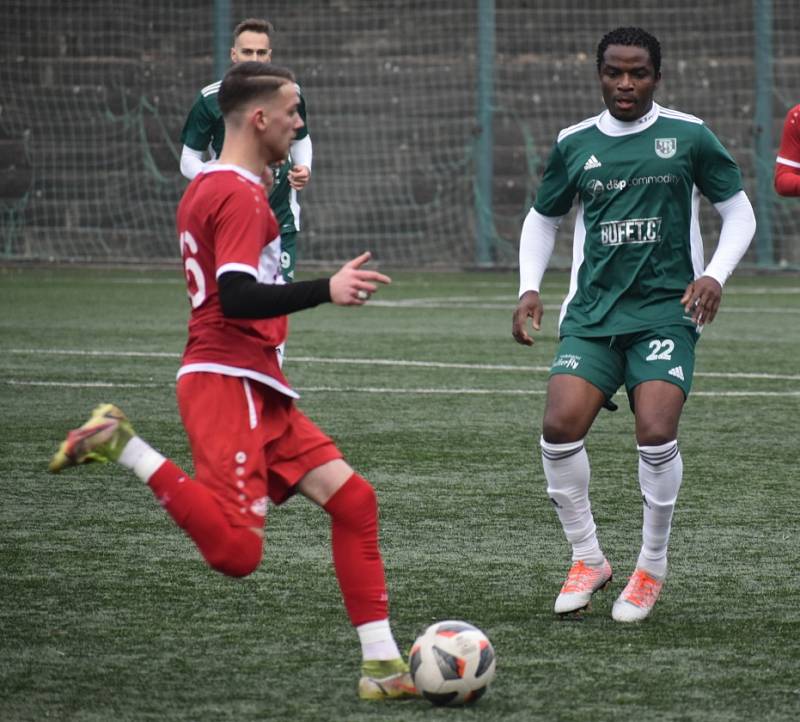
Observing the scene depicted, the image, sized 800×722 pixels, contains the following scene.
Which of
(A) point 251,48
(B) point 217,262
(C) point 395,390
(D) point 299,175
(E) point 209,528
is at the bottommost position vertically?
(C) point 395,390

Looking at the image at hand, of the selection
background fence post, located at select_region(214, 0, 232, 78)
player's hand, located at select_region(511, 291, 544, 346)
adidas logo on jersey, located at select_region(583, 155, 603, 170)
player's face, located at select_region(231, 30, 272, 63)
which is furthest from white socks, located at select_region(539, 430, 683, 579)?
background fence post, located at select_region(214, 0, 232, 78)

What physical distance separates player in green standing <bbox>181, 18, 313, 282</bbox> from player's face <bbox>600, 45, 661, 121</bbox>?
9.54 ft

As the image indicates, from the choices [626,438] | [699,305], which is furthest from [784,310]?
[699,305]

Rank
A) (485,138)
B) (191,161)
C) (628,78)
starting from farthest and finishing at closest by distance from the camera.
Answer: (485,138), (191,161), (628,78)

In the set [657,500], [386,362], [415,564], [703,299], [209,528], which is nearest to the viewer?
[209,528]

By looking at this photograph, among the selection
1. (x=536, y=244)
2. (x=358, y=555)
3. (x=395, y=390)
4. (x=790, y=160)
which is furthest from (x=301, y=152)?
(x=358, y=555)

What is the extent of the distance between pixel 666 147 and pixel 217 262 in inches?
63.4

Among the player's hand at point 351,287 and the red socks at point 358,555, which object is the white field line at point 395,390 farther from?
the player's hand at point 351,287

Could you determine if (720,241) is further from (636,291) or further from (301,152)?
(301,152)

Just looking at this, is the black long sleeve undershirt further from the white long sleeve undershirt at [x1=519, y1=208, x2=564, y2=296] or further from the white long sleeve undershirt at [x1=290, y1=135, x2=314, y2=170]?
the white long sleeve undershirt at [x1=290, y1=135, x2=314, y2=170]

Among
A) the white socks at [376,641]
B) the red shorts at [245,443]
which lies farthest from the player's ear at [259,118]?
the white socks at [376,641]

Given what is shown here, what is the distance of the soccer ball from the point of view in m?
3.63

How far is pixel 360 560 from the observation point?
3.81 meters

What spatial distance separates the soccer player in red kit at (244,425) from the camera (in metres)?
3.74
